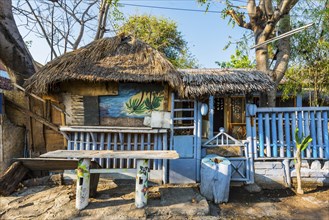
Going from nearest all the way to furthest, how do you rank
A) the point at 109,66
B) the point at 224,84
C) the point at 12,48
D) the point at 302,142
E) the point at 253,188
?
1. the point at 302,142
2. the point at 253,188
3. the point at 224,84
4. the point at 109,66
5. the point at 12,48

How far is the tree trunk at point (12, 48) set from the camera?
17.8 feet

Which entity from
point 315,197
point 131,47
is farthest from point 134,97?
point 315,197

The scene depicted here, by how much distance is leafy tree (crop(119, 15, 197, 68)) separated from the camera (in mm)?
14344

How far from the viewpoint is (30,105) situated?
5.24 m

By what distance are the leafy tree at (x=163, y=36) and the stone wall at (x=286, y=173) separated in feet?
34.4

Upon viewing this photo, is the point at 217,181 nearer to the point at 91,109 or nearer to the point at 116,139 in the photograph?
the point at 116,139

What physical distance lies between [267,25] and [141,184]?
5550 mm

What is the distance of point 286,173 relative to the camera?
15.3 feet

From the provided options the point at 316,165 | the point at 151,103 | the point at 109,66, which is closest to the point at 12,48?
the point at 109,66

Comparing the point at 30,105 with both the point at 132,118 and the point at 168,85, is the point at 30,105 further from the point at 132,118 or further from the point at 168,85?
the point at 168,85

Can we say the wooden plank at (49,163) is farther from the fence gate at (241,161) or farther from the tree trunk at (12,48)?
the fence gate at (241,161)

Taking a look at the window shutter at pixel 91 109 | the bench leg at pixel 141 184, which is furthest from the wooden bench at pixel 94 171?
the window shutter at pixel 91 109

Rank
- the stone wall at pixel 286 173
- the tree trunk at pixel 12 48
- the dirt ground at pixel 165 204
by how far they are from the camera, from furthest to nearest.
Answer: the tree trunk at pixel 12 48
the stone wall at pixel 286 173
the dirt ground at pixel 165 204

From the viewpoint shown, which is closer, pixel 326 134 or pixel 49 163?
pixel 49 163
